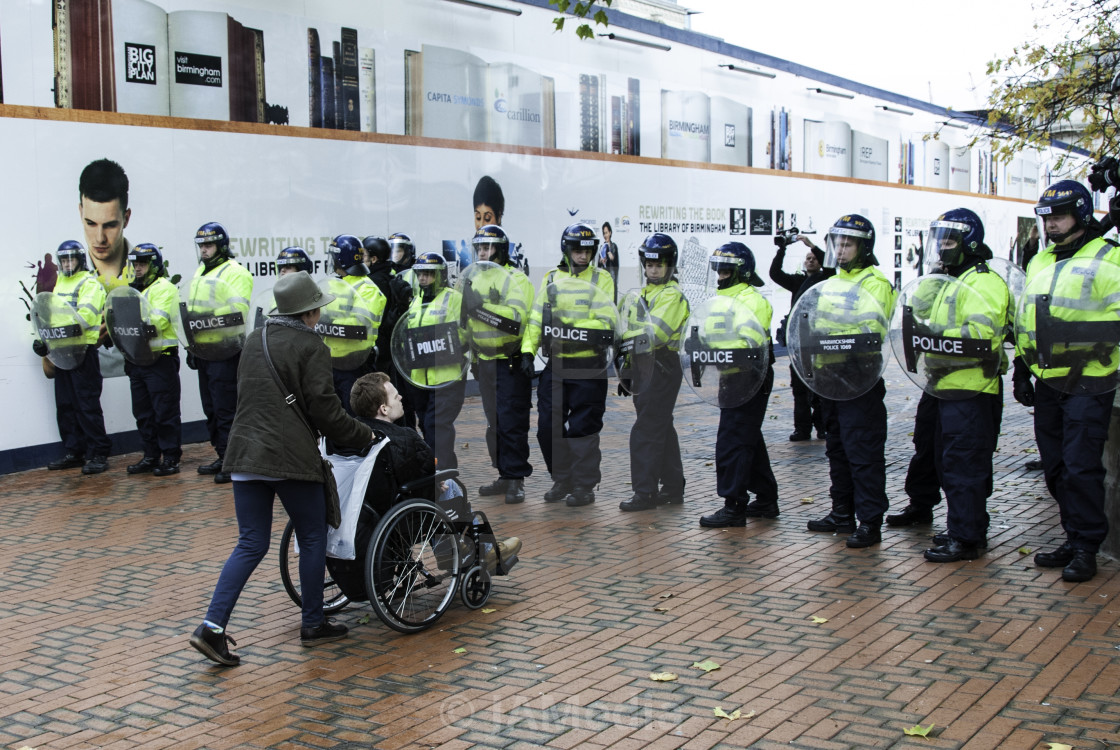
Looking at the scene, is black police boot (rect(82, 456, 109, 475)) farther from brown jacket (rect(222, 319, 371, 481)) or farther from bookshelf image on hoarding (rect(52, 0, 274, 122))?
brown jacket (rect(222, 319, 371, 481))

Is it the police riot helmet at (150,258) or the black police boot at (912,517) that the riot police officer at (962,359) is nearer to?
the black police boot at (912,517)

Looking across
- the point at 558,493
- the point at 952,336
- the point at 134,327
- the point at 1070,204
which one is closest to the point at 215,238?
the point at 134,327

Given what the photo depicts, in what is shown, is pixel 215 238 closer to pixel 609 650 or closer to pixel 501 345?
pixel 501 345

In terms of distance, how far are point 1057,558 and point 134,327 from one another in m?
7.73

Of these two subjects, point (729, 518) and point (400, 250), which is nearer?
point (729, 518)

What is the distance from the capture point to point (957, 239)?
6.82 metres

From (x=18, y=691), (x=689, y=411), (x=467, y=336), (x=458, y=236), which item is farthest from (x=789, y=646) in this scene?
(x=458, y=236)

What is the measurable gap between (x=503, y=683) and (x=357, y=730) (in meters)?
0.73

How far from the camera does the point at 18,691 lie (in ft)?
16.6

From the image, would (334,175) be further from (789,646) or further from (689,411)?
(789,646)

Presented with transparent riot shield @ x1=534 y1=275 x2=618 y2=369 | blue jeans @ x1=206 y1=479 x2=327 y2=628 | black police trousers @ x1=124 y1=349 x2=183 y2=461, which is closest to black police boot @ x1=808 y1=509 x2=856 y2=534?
transparent riot shield @ x1=534 y1=275 x2=618 y2=369

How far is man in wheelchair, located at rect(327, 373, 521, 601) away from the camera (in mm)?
5684

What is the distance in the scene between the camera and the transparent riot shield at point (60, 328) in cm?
1040

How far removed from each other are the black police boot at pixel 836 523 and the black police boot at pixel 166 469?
19.5 ft
